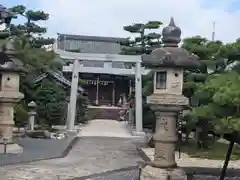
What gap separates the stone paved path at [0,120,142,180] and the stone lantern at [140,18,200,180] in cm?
277

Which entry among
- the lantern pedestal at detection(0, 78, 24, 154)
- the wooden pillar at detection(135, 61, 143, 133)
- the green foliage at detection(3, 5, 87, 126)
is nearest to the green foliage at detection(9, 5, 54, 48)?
the green foliage at detection(3, 5, 87, 126)

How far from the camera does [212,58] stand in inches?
621

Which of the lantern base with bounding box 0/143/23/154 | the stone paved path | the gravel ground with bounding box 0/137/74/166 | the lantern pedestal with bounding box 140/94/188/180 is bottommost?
the stone paved path

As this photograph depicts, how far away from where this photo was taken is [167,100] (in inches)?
353

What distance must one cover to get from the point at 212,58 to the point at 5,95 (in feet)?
23.8

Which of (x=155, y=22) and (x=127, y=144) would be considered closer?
(x=127, y=144)

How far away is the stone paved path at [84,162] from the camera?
11019mm

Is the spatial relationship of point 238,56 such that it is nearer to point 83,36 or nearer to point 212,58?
point 212,58

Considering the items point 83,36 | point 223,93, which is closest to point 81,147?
point 223,93

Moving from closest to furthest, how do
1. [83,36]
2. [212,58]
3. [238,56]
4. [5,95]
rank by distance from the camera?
[238,56], [5,95], [212,58], [83,36]

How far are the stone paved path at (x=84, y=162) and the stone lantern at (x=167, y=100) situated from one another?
9.10 feet

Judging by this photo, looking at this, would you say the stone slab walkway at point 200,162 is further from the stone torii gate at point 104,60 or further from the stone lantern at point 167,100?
the stone torii gate at point 104,60

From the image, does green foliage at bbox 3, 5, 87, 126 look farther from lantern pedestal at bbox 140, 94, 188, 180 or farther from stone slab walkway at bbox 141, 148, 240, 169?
lantern pedestal at bbox 140, 94, 188, 180

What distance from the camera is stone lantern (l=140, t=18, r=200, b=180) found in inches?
355
